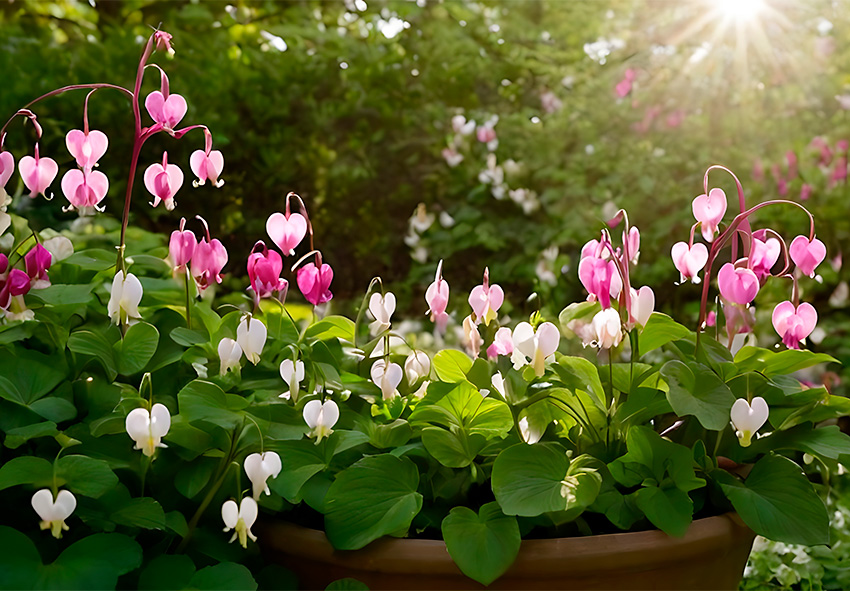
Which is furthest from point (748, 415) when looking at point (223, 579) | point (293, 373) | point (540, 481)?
point (223, 579)

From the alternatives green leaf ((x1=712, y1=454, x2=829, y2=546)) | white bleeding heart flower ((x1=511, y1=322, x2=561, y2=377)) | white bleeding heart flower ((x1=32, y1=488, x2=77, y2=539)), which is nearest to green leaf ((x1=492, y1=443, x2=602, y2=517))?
white bleeding heart flower ((x1=511, y1=322, x2=561, y2=377))

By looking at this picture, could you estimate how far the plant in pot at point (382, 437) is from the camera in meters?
1.13

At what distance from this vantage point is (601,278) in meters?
1.23

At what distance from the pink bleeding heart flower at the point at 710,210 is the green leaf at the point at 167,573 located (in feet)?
3.01

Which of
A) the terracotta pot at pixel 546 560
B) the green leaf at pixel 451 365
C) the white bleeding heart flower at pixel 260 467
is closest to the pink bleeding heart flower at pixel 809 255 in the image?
the terracotta pot at pixel 546 560

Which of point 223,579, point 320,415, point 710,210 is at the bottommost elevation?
point 223,579

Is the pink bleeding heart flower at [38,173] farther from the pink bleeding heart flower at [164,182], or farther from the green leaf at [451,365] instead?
the green leaf at [451,365]

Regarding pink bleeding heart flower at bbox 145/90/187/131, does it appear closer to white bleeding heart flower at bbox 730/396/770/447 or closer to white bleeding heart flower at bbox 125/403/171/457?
white bleeding heart flower at bbox 125/403/171/457

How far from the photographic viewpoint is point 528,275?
13.4 ft

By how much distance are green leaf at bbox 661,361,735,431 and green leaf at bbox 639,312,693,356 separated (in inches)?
4.8

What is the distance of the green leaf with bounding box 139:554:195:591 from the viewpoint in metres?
1.10

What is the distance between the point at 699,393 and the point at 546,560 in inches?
13.5

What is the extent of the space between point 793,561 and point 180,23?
4.50m

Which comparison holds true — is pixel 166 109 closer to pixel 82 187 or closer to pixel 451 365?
pixel 82 187
